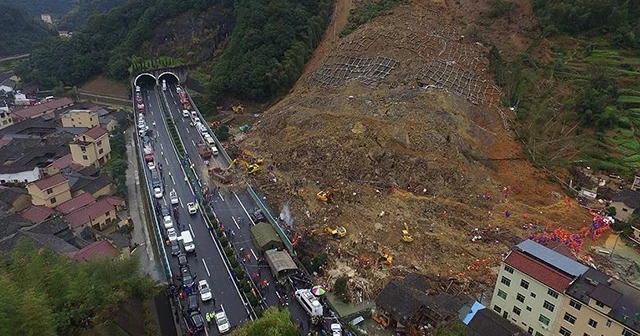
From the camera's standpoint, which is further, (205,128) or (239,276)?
(205,128)

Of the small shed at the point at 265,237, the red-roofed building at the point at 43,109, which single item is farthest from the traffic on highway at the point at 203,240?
the red-roofed building at the point at 43,109

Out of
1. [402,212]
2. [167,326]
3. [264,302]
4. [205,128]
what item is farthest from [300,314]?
[205,128]

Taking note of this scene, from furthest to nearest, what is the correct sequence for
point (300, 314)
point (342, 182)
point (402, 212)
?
1. point (342, 182)
2. point (402, 212)
3. point (300, 314)

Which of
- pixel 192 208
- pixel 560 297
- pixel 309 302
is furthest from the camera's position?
pixel 192 208

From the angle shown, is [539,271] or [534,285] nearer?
[539,271]

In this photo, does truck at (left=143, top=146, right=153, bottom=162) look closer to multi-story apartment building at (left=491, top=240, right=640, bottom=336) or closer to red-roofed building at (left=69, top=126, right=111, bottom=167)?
red-roofed building at (left=69, top=126, right=111, bottom=167)

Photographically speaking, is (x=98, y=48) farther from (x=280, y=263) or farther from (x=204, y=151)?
(x=280, y=263)

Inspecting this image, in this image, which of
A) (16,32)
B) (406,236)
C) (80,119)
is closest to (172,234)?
(406,236)

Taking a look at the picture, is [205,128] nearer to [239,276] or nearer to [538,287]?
[239,276]
